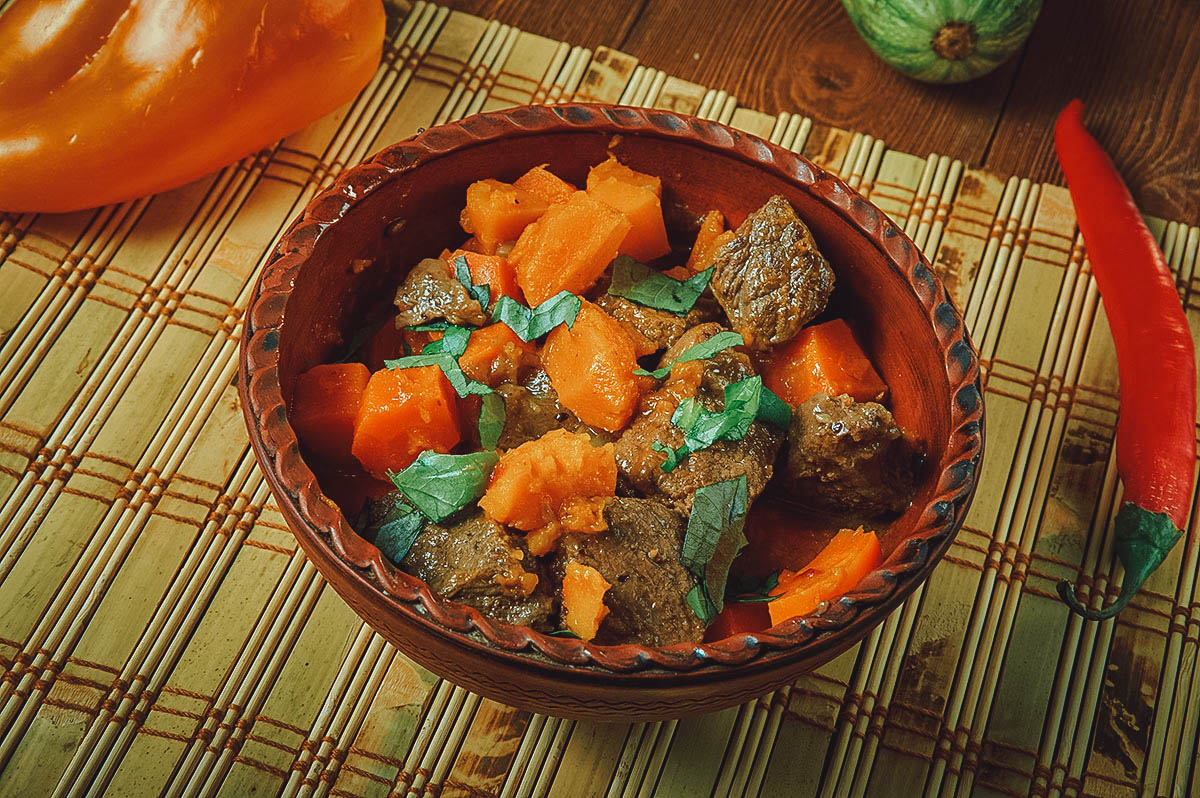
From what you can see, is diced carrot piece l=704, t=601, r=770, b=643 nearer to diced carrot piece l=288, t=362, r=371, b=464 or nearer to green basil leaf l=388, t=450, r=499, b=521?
green basil leaf l=388, t=450, r=499, b=521

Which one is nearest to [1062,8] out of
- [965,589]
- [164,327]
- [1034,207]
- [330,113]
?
[1034,207]

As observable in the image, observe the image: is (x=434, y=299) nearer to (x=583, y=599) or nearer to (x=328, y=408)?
(x=328, y=408)

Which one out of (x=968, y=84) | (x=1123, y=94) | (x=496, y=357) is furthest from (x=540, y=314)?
(x=1123, y=94)

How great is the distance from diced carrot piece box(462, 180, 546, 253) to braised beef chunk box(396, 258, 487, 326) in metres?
0.12

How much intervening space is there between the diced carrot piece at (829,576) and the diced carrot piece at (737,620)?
0.14 ft

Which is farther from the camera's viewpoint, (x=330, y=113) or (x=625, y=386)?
(x=330, y=113)

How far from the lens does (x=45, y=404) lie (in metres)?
2.67

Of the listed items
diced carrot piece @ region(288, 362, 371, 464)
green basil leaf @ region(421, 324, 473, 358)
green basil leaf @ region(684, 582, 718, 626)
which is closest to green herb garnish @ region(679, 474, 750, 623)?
green basil leaf @ region(684, 582, 718, 626)

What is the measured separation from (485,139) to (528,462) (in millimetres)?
774

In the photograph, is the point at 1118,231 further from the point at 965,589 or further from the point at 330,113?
the point at 330,113

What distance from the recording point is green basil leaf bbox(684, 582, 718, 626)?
6.52 ft

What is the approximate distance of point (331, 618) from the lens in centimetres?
247

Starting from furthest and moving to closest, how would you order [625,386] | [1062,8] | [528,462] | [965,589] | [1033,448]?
[1062,8] → [1033,448] → [965,589] → [625,386] → [528,462]

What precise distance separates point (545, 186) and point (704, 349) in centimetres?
54
